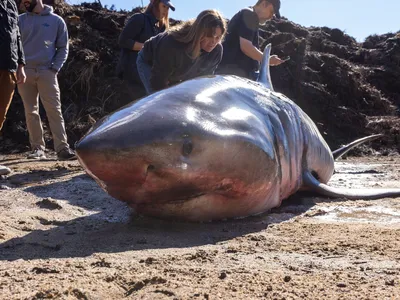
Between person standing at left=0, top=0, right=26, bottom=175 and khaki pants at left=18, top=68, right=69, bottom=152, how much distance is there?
1508 millimetres

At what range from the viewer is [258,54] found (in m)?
6.02

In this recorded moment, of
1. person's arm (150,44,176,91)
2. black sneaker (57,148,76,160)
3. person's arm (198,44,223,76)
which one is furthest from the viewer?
black sneaker (57,148,76,160)

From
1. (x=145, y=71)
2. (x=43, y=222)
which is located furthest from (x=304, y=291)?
(x=145, y=71)

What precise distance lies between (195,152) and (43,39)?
14.7ft

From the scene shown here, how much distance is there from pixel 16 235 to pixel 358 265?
1.61 meters

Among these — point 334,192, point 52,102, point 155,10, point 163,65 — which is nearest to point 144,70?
point 163,65

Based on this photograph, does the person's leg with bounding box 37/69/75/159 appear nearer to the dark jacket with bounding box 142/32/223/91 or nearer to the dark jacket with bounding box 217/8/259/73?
the dark jacket with bounding box 142/32/223/91

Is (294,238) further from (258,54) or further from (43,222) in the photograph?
(258,54)

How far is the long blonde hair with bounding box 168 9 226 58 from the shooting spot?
4984 millimetres

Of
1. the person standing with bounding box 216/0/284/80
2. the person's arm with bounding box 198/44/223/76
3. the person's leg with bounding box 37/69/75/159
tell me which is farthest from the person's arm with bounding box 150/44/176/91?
the person's leg with bounding box 37/69/75/159

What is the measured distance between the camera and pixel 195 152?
286cm

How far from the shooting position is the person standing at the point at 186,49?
198 inches

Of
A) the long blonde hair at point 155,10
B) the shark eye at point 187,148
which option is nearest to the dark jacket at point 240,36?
the long blonde hair at point 155,10

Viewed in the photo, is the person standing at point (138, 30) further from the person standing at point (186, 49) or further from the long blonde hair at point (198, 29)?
the long blonde hair at point (198, 29)
